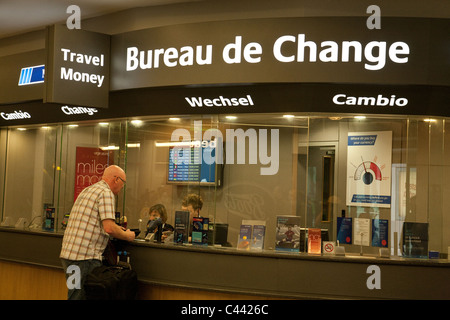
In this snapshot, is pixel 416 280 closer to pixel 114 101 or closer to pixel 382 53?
pixel 382 53

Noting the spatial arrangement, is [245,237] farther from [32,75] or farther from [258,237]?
[32,75]

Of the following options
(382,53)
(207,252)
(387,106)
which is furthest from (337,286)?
(382,53)

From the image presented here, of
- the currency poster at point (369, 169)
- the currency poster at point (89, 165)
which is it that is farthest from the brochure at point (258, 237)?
the currency poster at point (89, 165)

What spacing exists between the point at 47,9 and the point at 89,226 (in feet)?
10.4

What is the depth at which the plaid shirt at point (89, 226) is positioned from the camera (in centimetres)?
511

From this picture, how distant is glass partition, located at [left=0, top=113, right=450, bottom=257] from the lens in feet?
19.2

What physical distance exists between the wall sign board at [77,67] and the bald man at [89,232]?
3.89 ft

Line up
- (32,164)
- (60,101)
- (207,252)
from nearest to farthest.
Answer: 1. (207,252)
2. (60,101)
3. (32,164)

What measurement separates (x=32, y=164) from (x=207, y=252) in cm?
424

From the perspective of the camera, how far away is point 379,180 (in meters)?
6.00

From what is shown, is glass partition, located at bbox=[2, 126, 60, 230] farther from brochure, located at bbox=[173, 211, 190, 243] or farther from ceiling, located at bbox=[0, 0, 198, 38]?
brochure, located at bbox=[173, 211, 190, 243]
